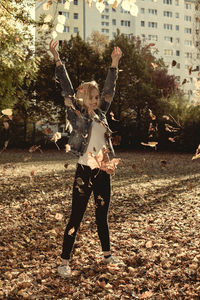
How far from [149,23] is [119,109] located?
47.0 m

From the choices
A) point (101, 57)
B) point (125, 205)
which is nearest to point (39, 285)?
point (125, 205)

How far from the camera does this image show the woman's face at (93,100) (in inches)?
138

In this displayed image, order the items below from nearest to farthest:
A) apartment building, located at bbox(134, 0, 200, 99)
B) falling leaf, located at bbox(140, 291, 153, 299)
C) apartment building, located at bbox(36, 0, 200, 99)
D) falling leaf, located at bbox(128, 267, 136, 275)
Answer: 1. falling leaf, located at bbox(140, 291, 153, 299)
2. falling leaf, located at bbox(128, 267, 136, 275)
3. apartment building, located at bbox(36, 0, 200, 99)
4. apartment building, located at bbox(134, 0, 200, 99)

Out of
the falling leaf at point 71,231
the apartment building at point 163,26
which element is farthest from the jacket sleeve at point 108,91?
the apartment building at point 163,26

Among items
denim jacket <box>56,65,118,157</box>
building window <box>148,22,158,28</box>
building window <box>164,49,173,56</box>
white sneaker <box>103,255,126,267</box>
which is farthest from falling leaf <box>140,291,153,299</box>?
building window <box>148,22,158,28</box>

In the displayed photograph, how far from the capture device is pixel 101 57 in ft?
97.9

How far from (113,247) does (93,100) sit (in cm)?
240

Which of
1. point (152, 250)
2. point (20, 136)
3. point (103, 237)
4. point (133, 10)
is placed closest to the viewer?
point (133, 10)

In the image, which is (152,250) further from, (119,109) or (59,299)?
(119,109)

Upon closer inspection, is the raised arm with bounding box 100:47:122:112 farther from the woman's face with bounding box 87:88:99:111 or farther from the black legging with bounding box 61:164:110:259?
the black legging with bounding box 61:164:110:259

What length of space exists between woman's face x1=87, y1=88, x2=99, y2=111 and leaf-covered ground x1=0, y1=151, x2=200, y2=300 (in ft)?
2.46

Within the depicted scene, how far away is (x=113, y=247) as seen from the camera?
16.1ft

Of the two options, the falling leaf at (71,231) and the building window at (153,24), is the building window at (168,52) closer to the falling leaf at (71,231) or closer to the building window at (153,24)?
the building window at (153,24)

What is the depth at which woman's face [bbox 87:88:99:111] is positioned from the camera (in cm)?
351
